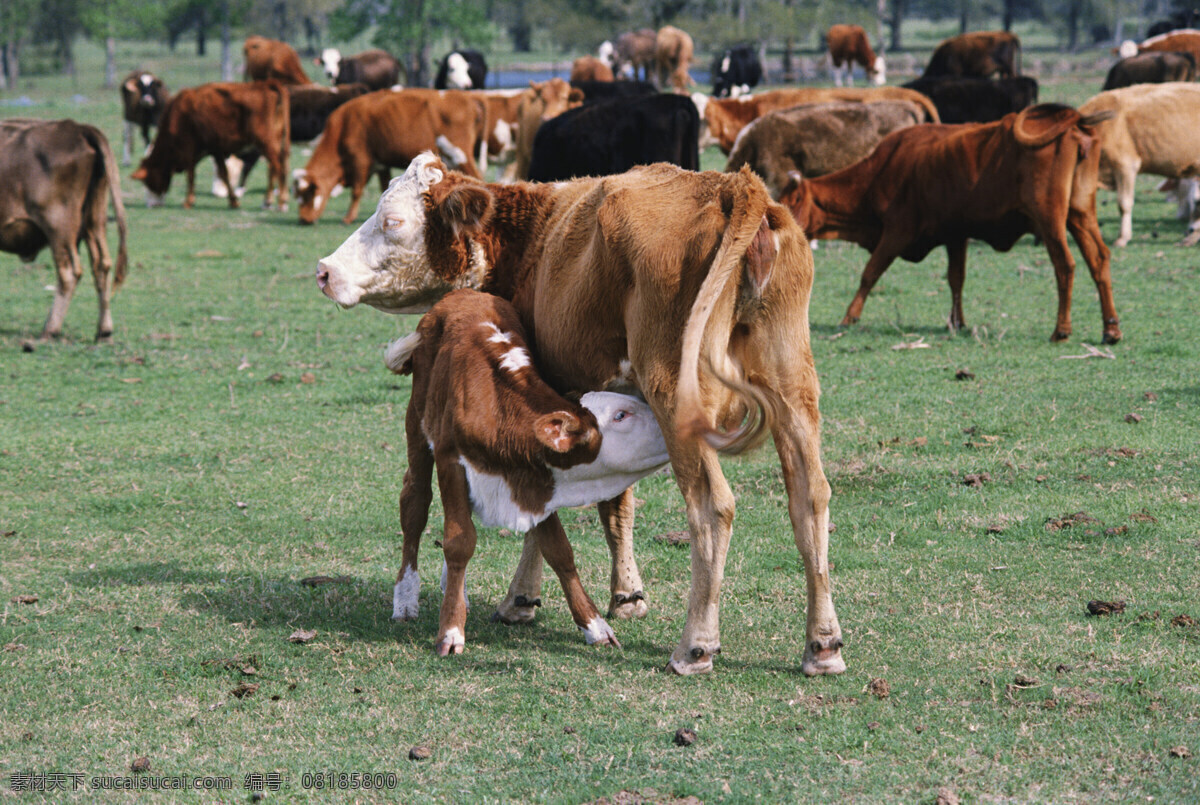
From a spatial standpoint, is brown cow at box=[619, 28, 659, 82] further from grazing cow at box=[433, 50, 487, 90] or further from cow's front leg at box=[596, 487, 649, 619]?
cow's front leg at box=[596, 487, 649, 619]

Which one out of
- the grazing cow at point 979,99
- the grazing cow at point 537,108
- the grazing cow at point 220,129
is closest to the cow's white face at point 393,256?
the grazing cow at point 537,108

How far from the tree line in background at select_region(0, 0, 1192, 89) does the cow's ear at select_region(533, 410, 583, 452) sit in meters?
42.8

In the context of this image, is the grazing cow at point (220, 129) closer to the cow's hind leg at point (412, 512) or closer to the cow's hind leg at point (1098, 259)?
the cow's hind leg at point (1098, 259)

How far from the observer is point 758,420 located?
3996 mm

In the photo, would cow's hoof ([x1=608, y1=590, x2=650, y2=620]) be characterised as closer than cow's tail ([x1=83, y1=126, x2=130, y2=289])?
Yes

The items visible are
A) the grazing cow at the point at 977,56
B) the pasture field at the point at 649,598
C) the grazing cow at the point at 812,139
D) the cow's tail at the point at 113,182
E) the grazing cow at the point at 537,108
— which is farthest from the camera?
the grazing cow at the point at 977,56

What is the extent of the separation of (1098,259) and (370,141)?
12.1 meters

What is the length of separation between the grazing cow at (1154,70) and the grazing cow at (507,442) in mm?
19062

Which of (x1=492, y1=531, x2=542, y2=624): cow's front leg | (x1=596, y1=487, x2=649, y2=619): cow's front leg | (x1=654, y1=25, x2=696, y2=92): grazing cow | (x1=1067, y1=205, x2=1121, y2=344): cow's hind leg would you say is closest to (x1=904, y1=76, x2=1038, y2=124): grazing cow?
(x1=1067, y1=205, x2=1121, y2=344): cow's hind leg

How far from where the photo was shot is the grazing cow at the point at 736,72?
109ft

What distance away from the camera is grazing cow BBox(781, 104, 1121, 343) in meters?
9.21

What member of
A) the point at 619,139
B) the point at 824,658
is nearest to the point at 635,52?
the point at 619,139

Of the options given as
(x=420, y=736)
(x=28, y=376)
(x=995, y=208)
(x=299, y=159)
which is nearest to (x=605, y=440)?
(x=420, y=736)

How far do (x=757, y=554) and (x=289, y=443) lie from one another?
3.38m
